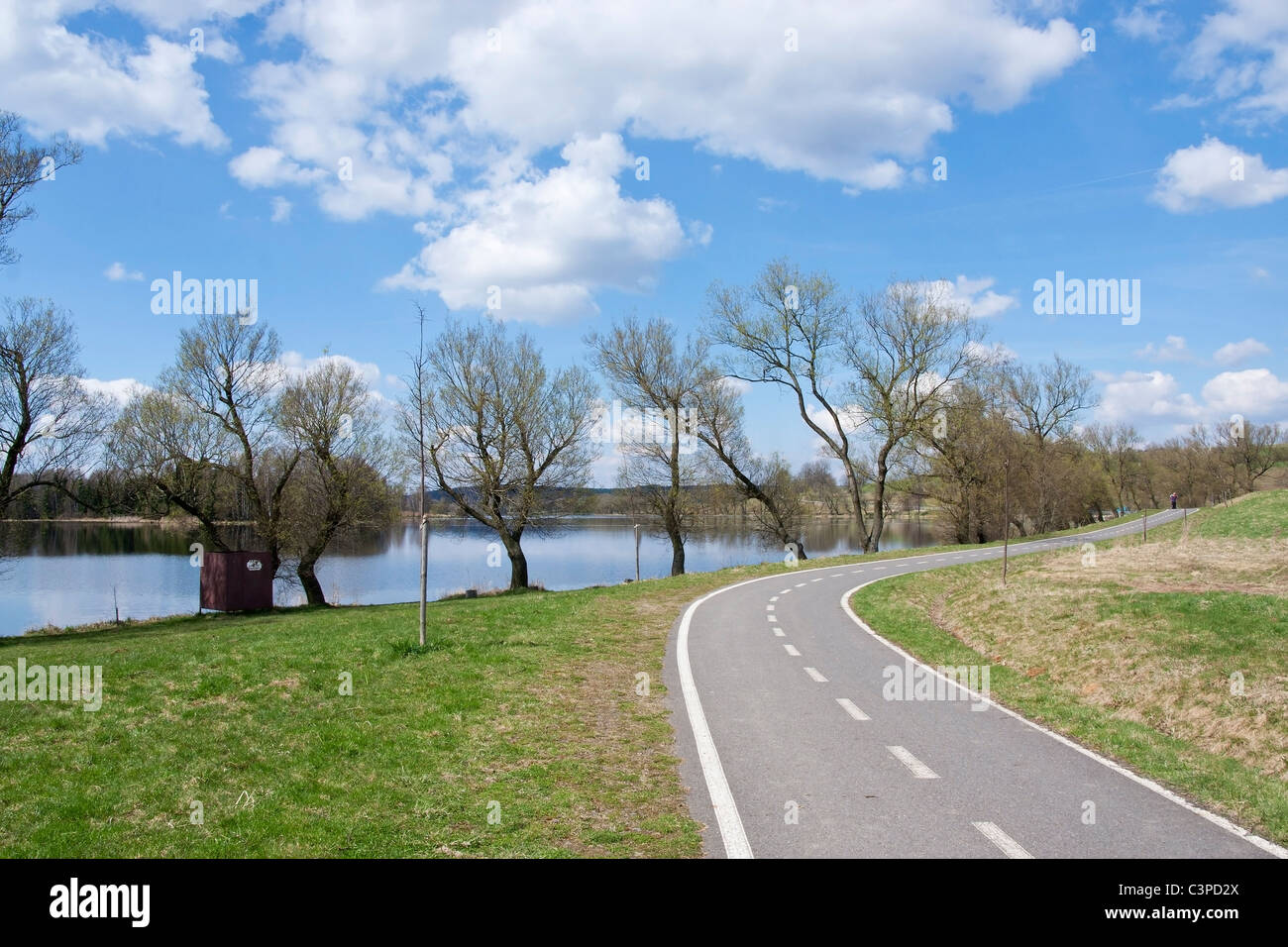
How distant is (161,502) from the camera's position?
3412 cm

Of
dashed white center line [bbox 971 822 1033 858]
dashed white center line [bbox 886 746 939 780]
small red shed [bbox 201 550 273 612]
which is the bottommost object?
small red shed [bbox 201 550 273 612]

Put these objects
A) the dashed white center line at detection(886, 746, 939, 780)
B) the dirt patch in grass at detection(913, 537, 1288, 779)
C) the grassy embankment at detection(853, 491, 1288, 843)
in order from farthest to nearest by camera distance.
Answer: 1. the dirt patch in grass at detection(913, 537, 1288, 779)
2. the grassy embankment at detection(853, 491, 1288, 843)
3. the dashed white center line at detection(886, 746, 939, 780)

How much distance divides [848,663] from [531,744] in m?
6.56

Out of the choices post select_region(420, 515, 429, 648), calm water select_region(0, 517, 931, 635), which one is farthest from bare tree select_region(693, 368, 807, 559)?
post select_region(420, 515, 429, 648)

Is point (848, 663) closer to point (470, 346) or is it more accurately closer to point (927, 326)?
point (470, 346)

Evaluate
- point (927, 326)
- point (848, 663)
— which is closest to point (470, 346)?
point (927, 326)

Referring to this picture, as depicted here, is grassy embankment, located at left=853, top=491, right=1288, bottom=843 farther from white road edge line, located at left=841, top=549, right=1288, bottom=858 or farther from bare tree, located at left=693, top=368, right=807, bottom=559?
bare tree, located at left=693, top=368, right=807, bottom=559

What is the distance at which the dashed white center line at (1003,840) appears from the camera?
17.1ft

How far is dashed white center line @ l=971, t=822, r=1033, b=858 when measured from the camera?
522 cm

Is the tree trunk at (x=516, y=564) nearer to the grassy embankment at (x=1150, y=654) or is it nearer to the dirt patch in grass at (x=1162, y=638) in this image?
the grassy embankment at (x=1150, y=654)

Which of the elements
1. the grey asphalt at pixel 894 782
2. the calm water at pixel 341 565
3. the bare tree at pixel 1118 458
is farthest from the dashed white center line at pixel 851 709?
the bare tree at pixel 1118 458

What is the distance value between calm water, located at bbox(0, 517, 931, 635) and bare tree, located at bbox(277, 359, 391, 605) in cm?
340

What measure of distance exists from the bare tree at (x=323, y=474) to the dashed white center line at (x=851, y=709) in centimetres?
3024

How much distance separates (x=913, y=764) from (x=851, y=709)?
7.41 ft
